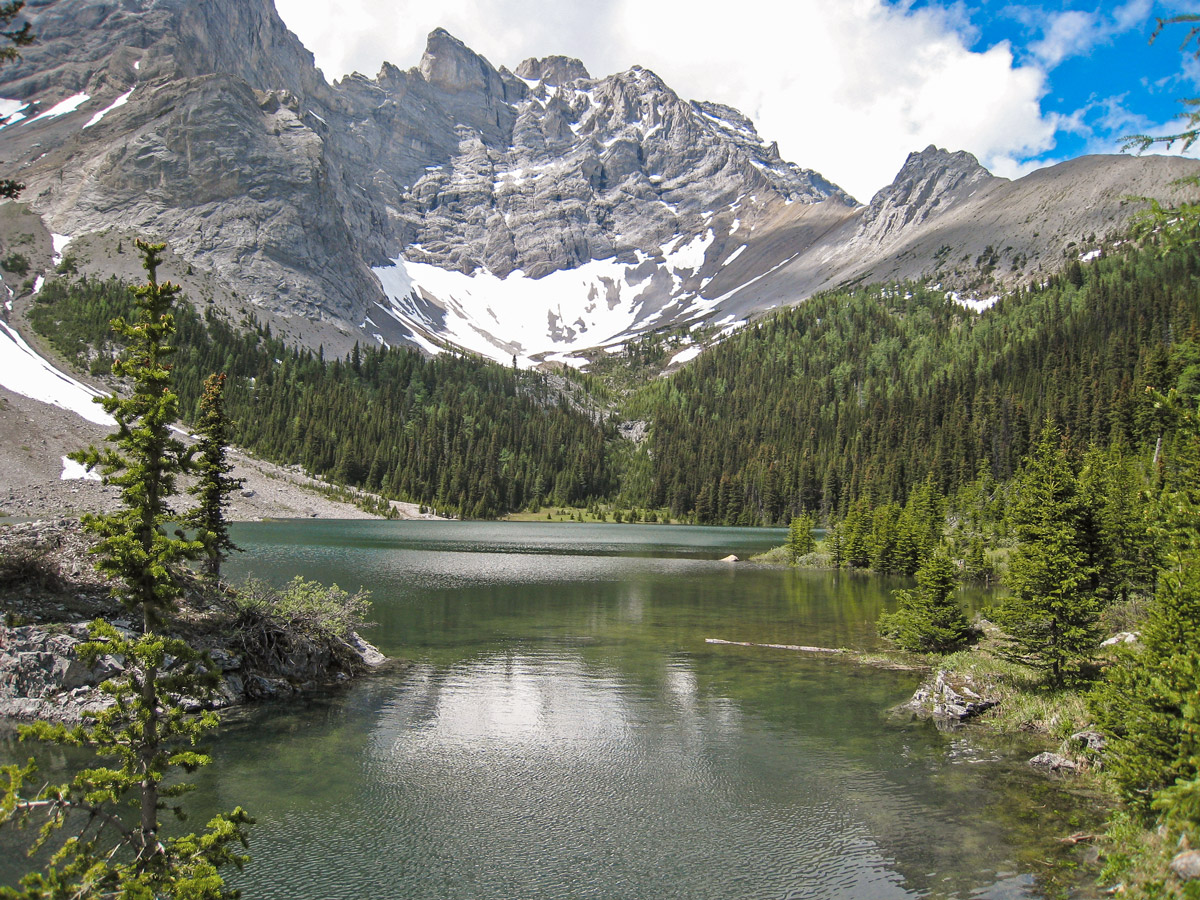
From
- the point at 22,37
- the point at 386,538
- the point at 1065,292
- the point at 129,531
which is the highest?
the point at 1065,292

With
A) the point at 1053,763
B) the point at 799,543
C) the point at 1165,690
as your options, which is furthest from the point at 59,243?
the point at 1165,690

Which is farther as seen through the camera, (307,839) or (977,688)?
(977,688)

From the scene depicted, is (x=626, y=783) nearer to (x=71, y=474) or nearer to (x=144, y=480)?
(x=144, y=480)

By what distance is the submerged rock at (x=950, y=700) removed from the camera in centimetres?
2586

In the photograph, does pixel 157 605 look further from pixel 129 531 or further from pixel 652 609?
pixel 652 609

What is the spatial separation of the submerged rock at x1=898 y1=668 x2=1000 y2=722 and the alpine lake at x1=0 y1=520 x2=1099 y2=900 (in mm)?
981

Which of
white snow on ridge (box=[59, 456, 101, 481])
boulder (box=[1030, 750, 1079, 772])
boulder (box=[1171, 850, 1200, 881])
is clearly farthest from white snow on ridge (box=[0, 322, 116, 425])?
boulder (box=[1171, 850, 1200, 881])

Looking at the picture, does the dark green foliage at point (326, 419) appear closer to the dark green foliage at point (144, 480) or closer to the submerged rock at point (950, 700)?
the submerged rock at point (950, 700)

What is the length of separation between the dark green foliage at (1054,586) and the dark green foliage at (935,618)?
5642 mm

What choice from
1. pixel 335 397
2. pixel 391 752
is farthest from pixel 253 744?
pixel 335 397

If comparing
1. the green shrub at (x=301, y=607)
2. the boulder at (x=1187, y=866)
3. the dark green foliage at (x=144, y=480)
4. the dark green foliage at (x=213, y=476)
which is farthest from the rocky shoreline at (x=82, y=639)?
the boulder at (x=1187, y=866)

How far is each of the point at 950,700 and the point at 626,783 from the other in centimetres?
1395

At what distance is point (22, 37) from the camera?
56.3ft

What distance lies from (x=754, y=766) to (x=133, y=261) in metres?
212
